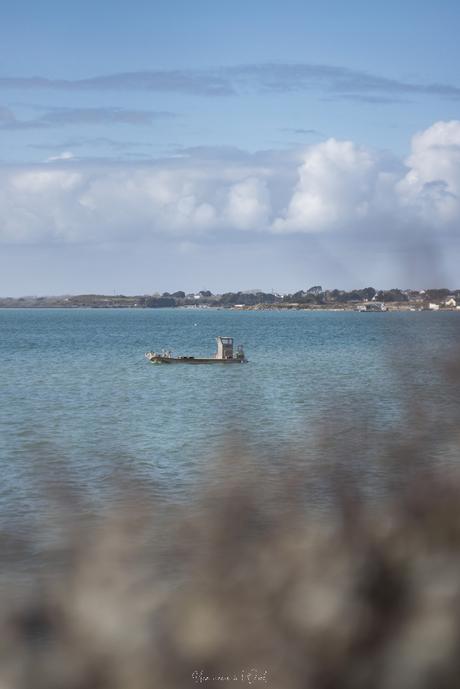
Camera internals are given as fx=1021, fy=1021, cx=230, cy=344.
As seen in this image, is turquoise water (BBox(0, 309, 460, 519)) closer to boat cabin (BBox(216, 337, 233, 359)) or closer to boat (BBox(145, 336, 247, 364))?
boat (BBox(145, 336, 247, 364))

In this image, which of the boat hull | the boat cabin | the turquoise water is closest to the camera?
the turquoise water

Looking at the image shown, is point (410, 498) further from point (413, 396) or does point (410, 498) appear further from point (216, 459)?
point (216, 459)

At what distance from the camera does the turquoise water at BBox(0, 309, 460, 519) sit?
93.7 inches

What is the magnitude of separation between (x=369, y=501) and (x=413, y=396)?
0.26m

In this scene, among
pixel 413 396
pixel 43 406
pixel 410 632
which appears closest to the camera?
pixel 410 632

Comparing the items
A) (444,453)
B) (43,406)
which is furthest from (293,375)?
(444,453)

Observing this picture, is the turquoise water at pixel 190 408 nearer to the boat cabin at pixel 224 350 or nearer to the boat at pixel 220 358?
the boat at pixel 220 358

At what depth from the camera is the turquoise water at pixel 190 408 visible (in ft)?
7.81

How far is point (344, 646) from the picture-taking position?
76.1 inches

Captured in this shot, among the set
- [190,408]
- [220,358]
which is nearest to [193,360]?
[220,358]

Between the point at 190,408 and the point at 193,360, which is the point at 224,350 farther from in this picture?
the point at 190,408

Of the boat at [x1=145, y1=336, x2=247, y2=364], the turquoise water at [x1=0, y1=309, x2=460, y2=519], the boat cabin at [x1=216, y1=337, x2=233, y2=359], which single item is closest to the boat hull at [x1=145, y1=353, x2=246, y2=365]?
the boat at [x1=145, y1=336, x2=247, y2=364]

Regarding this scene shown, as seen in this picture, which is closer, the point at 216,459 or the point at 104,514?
the point at 104,514

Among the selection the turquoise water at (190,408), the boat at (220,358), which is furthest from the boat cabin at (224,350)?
the turquoise water at (190,408)
